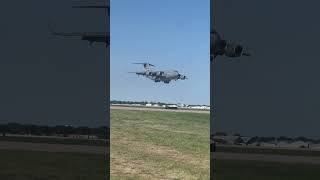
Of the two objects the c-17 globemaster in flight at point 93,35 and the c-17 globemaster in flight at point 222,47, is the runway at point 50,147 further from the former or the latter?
the c-17 globemaster in flight at point 222,47

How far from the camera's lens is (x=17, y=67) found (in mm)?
12656

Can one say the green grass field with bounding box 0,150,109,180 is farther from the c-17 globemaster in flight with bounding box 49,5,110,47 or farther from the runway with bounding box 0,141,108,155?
the c-17 globemaster in flight with bounding box 49,5,110,47

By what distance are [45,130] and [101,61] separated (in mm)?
4245

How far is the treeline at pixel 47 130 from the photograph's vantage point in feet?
42.3

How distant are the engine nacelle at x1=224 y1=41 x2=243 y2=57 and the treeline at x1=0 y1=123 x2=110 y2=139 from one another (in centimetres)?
323

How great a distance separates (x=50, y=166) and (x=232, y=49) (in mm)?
4358

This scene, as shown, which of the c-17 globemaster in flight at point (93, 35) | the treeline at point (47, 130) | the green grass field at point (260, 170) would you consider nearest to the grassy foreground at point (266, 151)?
the green grass field at point (260, 170)

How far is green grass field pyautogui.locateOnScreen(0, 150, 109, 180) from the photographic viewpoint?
9.86 m

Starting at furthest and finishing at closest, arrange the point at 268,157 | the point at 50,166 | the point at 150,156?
the point at 268,157, the point at 150,156, the point at 50,166

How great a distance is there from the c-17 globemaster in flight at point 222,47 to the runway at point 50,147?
398 cm

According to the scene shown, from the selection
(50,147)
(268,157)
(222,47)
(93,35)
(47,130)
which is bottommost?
(268,157)

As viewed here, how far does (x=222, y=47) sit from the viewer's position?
10797 millimetres

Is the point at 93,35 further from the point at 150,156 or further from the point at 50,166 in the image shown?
the point at 150,156

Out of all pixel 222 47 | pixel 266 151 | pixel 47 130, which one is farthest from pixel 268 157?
pixel 47 130
